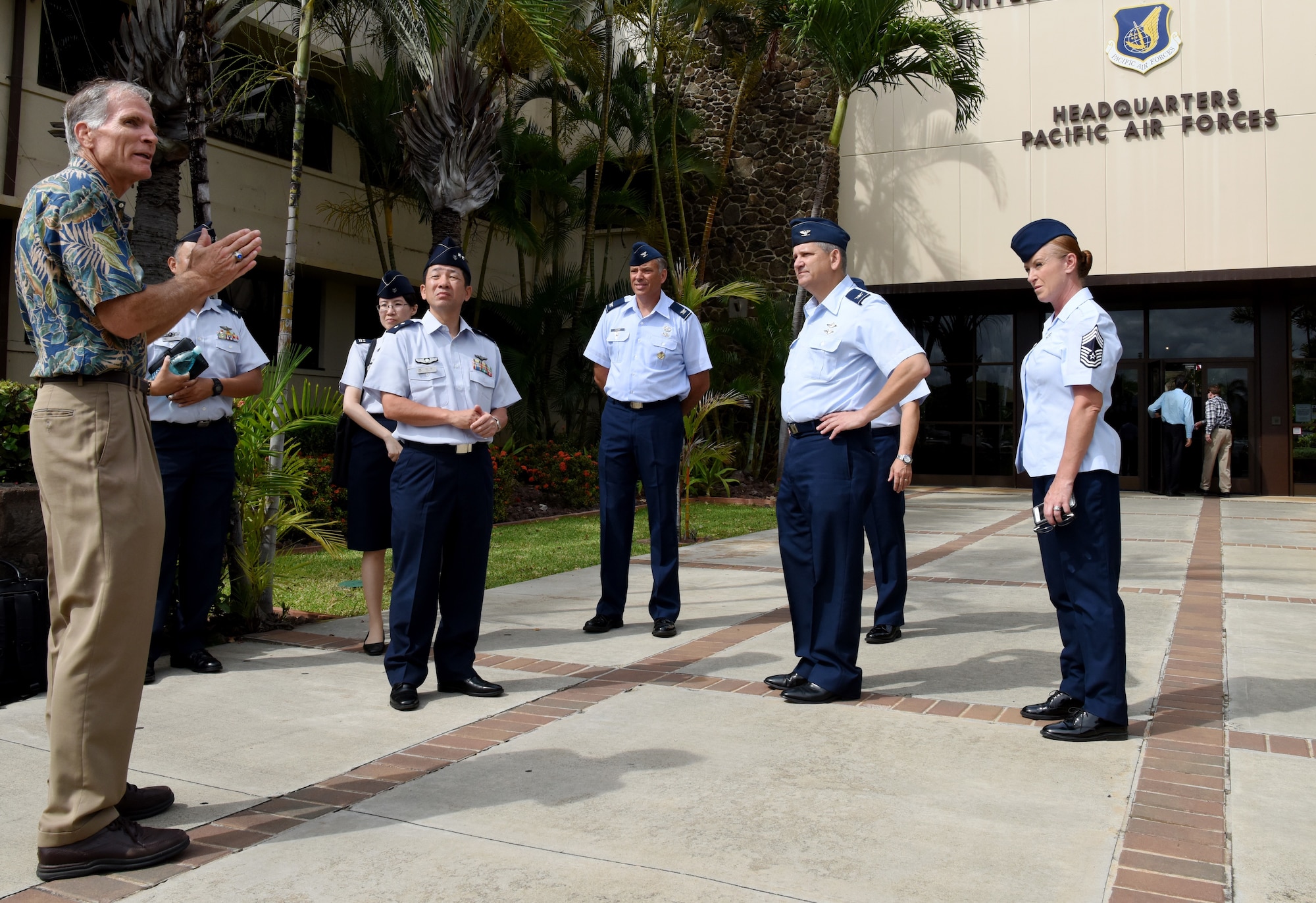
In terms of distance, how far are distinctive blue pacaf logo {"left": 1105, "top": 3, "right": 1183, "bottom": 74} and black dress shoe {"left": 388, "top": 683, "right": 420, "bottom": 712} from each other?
1635 centimetres

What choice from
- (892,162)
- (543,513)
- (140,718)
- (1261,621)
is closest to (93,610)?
(140,718)

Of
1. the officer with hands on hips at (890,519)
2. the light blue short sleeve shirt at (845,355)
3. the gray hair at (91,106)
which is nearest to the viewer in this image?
the gray hair at (91,106)

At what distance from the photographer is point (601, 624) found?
19.3 ft

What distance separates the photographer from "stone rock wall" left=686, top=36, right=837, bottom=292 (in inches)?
742

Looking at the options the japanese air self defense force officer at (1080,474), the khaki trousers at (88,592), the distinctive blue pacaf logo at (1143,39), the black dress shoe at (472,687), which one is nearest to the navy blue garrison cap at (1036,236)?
the japanese air self defense force officer at (1080,474)

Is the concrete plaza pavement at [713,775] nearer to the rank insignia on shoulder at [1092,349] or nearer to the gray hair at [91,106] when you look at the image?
the rank insignia on shoulder at [1092,349]

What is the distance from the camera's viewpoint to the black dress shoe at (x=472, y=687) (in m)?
4.50

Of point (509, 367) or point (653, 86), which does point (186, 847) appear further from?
point (653, 86)

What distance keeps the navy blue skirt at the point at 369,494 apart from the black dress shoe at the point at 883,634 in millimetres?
2535

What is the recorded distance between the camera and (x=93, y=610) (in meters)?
2.75

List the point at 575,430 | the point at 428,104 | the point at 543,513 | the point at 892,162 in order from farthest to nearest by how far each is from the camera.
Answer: the point at 892,162 → the point at 575,430 → the point at 543,513 → the point at 428,104

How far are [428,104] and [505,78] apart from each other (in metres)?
5.99

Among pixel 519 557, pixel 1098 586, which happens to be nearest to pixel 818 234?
pixel 1098 586

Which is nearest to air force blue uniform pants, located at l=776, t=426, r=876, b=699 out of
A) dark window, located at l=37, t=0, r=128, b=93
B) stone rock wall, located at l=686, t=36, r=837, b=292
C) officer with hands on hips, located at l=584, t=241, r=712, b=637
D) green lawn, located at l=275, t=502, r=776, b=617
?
officer with hands on hips, located at l=584, t=241, r=712, b=637
